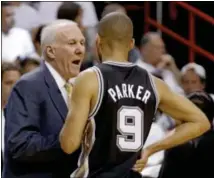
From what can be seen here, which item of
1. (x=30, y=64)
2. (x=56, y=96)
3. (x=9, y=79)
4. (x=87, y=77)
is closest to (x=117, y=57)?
(x=87, y=77)

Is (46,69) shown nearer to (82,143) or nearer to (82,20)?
(82,143)

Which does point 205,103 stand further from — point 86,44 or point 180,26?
point 180,26

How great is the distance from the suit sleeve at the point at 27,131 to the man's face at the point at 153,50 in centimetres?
377

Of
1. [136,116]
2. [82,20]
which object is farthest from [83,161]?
[82,20]

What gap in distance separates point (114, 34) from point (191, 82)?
3749 mm

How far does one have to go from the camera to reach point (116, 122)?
3.72 m

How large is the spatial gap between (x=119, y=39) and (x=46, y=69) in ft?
1.85

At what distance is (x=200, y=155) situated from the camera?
525 cm

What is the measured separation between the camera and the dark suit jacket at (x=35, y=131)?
392 cm

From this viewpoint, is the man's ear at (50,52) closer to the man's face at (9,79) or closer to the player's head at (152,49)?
the man's face at (9,79)

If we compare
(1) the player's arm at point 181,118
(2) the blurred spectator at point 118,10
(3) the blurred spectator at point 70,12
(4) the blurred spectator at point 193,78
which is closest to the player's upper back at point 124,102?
(1) the player's arm at point 181,118

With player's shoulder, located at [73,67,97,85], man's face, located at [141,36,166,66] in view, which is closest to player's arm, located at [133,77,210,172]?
player's shoulder, located at [73,67,97,85]

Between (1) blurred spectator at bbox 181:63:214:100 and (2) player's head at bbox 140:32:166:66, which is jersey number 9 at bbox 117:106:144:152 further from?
(2) player's head at bbox 140:32:166:66

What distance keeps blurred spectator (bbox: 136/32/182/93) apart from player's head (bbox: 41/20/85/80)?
344 cm
